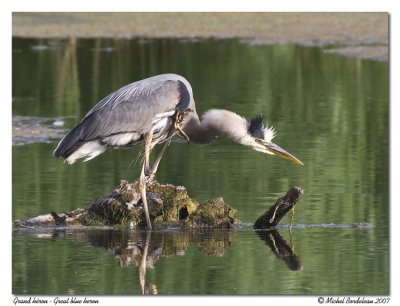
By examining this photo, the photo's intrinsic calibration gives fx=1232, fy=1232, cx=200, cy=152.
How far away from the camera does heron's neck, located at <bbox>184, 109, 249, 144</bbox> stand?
10.2m

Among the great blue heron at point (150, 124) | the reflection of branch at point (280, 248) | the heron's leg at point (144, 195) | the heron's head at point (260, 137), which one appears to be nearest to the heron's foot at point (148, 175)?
the great blue heron at point (150, 124)

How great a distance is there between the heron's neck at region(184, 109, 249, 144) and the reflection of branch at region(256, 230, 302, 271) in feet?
3.12

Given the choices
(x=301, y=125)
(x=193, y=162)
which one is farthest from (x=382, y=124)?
(x=193, y=162)

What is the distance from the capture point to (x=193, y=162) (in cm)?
1258

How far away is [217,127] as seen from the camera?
1023cm

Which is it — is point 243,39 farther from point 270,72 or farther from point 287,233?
point 287,233

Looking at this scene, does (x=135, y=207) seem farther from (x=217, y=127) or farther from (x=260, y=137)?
(x=260, y=137)

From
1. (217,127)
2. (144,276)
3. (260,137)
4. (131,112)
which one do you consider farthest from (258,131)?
(144,276)

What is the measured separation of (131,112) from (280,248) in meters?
1.79

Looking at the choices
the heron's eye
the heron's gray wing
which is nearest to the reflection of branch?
the heron's eye

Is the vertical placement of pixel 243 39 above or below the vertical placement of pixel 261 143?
above

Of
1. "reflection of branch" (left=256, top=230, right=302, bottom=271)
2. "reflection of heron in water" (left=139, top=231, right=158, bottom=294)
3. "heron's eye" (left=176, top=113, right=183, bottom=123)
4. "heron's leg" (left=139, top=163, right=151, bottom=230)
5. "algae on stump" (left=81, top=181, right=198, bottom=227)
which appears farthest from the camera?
"heron's eye" (left=176, top=113, right=183, bottom=123)

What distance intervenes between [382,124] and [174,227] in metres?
5.27

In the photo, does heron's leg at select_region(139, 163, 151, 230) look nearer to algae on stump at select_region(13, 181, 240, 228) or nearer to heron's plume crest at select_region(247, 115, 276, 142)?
algae on stump at select_region(13, 181, 240, 228)
